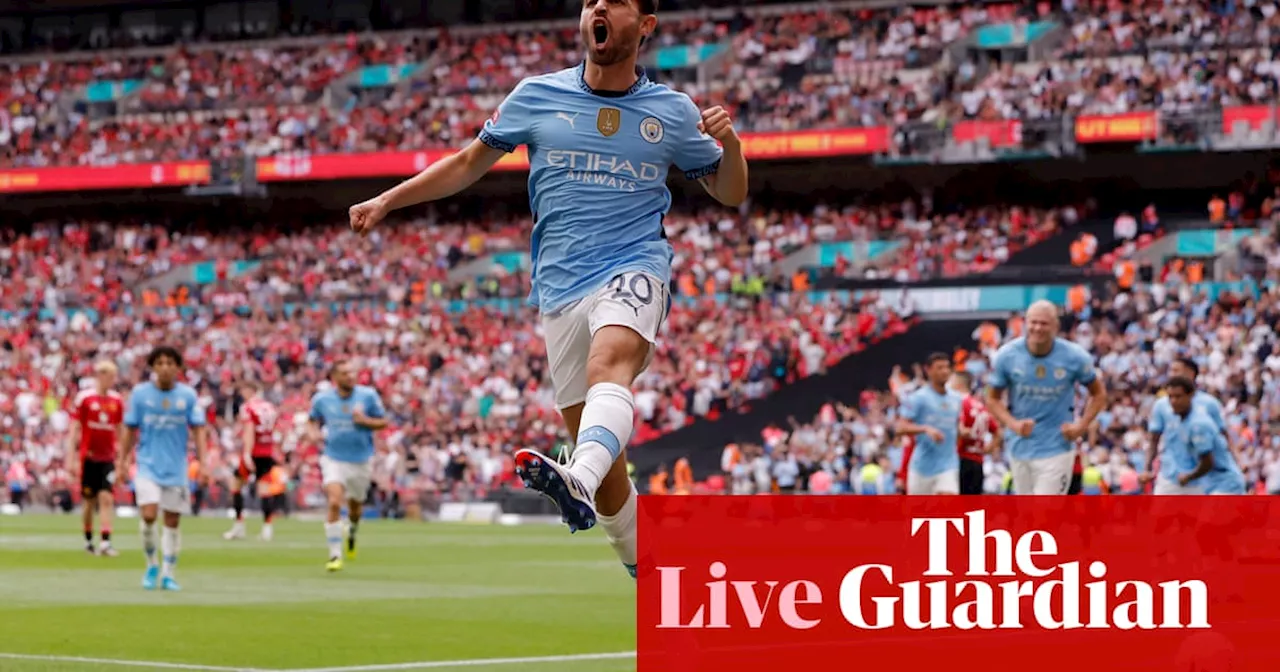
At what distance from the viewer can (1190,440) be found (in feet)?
54.9

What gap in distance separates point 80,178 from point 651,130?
176 feet

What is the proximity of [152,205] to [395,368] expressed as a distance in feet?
→ 58.9

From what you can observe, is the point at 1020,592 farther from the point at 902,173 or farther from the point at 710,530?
the point at 902,173

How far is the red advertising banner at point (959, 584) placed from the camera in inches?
233

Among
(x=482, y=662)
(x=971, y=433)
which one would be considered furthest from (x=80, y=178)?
(x=482, y=662)

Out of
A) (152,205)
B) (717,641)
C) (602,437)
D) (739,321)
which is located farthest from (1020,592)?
(152,205)

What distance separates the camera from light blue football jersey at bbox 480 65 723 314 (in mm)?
8203

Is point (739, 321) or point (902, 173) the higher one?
point (902, 173)

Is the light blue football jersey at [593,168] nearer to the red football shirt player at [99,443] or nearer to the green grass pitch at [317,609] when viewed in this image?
the green grass pitch at [317,609]

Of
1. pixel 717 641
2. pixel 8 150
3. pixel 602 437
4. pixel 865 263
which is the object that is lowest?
pixel 717 641

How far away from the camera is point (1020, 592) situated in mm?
5984

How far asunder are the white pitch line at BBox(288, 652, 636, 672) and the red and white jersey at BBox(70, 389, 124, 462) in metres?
12.9

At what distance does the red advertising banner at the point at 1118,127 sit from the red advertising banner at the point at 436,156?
504cm

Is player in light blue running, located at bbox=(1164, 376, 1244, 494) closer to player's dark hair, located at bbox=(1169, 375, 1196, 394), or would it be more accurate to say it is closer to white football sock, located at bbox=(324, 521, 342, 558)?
player's dark hair, located at bbox=(1169, 375, 1196, 394)
